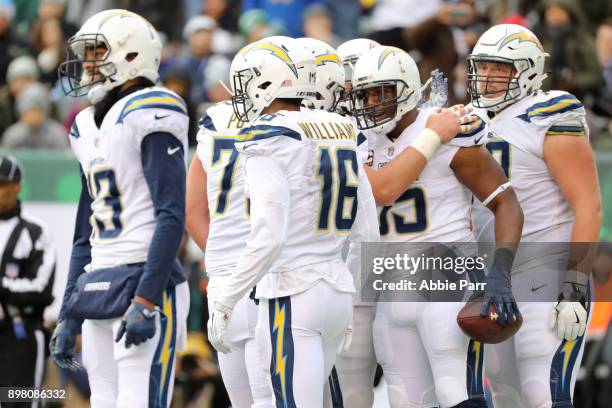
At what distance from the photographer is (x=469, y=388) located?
559 cm

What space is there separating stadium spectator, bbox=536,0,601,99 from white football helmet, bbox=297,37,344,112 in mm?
3953

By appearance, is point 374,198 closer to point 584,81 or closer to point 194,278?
point 194,278

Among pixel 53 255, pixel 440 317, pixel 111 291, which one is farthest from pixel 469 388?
pixel 53 255

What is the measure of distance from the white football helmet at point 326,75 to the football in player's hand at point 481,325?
1.20 meters

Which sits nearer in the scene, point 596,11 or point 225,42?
point 596,11

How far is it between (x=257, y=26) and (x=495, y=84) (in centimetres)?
589

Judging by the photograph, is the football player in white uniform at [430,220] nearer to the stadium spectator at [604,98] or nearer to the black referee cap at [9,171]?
the black referee cap at [9,171]

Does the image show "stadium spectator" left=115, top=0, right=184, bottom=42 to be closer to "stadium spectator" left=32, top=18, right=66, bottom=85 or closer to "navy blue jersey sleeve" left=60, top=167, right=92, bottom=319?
"stadium spectator" left=32, top=18, right=66, bottom=85

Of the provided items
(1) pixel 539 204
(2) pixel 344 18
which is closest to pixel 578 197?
(1) pixel 539 204

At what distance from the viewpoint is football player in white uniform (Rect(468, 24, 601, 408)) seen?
5.82 meters

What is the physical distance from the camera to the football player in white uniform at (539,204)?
5.82m

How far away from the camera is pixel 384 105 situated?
5781 millimetres

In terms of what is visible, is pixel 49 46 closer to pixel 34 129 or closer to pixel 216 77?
pixel 34 129

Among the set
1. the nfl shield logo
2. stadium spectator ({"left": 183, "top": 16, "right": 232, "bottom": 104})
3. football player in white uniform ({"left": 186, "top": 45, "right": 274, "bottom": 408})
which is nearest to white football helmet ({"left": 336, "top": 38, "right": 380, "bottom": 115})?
football player in white uniform ({"left": 186, "top": 45, "right": 274, "bottom": 408})
